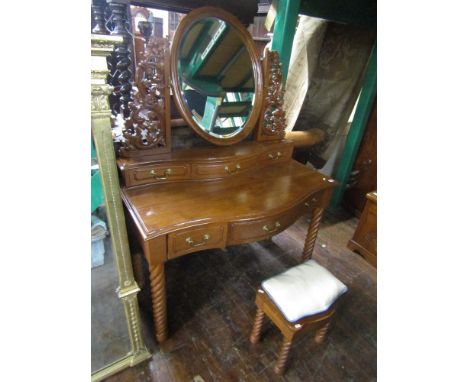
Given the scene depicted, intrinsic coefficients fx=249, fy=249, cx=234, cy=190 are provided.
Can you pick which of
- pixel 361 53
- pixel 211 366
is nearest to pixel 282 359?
pixel 211 366

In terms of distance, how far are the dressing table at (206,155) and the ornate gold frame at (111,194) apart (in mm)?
94

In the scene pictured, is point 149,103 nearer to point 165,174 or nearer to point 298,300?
point 165,174

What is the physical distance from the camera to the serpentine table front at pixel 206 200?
1048mm

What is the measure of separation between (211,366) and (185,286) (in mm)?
552

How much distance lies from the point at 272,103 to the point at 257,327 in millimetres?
1315

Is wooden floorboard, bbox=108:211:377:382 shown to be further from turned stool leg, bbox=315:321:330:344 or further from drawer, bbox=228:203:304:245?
drawer, bbox=228:203:304:245

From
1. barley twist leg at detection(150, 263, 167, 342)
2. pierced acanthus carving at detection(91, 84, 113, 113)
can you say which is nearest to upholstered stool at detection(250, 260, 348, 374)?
barley twist leg at detection(150, 263, 167, 342)

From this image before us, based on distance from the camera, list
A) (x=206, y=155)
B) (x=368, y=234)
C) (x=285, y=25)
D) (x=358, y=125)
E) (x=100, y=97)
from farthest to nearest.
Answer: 1. (x=358, y=125)
2. (x=368, y=234)
3. (x=285, y=25)
4. (x=206, y=155)
5. (x=100, y=97)

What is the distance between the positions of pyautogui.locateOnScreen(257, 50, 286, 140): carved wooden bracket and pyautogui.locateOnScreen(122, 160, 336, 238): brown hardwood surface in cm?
27

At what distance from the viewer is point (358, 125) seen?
7.92 feet

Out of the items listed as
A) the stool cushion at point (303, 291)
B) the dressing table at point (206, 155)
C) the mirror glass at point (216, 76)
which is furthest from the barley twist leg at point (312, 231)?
the mirror glass at point (216, 76)

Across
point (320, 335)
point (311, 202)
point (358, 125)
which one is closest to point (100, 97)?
point (311, 202)
